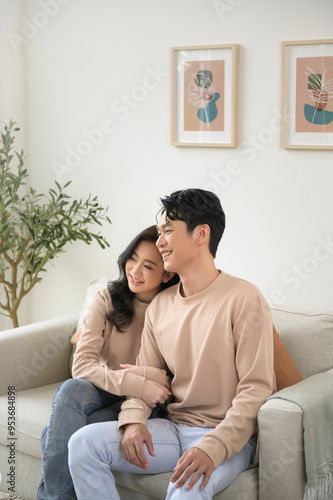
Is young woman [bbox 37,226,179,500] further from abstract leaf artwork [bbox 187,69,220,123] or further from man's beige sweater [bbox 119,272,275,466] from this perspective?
abstract leaf artwork [bbox 187,69,220,123]

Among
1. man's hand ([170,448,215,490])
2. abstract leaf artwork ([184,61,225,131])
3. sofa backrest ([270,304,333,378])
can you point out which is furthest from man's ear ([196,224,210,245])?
abstract leaf artwork ([184,61,225,131])

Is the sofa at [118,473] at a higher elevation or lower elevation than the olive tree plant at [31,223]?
lower

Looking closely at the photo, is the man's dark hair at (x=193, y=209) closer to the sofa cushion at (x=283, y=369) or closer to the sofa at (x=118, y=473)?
the sofa cushion at (x=283, y=369)

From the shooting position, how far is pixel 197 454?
1872 millimetres

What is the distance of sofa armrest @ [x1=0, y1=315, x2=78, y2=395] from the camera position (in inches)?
109

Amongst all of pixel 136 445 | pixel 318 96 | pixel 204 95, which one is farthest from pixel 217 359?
pixel 204 95

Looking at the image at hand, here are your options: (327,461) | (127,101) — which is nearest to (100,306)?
(327,461)

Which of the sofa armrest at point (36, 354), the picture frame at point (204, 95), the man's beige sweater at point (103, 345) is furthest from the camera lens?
the picture frame at point (204, 95)

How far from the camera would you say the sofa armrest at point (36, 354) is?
109 inches

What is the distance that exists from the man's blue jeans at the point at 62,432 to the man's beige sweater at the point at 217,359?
0.17 metres

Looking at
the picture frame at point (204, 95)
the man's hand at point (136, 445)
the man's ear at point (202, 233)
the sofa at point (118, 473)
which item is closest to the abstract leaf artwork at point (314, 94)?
the picture frame at point (204, 95)

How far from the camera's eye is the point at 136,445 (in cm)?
197

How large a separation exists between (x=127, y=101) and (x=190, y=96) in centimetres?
38

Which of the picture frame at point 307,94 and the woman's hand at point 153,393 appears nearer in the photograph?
the woman's hand at point 153,393
